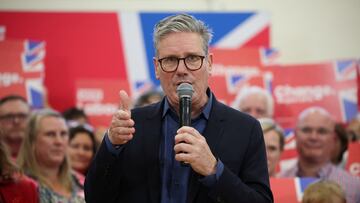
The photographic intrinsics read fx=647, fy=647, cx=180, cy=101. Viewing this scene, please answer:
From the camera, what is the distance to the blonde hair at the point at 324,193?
3.44m

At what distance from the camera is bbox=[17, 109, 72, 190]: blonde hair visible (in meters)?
4.29

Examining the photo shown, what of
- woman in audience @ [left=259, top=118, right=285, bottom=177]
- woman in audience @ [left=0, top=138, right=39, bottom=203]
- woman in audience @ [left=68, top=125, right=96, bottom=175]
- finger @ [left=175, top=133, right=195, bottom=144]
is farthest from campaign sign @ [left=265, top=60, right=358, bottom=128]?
finger @ [left=175, top=133, right=195, bottom=144]

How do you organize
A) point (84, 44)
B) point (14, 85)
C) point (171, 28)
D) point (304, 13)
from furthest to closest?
point (304, 13)
point (84, 44)
point (14, 85)
point (171, 28)

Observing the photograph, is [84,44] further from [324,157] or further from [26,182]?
[26,182]

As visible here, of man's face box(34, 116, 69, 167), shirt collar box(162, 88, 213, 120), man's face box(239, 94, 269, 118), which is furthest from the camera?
man's face box(239, 94, 269, 118)

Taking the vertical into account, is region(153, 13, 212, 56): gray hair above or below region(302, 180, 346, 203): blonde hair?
above

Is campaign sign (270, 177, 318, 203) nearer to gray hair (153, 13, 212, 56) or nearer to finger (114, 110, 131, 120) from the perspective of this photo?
gray hair (153, 13, 212, 56)

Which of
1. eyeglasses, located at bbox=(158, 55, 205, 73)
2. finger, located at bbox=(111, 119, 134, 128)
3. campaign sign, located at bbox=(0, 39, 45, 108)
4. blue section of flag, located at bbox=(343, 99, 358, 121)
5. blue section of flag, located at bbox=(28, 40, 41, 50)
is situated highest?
blue section of flag, located at bbox=(28, 40, 41, 50)

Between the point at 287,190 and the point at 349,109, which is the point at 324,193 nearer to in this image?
the point at 287,190

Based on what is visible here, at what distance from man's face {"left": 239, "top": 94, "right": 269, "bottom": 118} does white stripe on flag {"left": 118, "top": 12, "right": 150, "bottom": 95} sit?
104 inches

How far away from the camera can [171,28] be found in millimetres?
2432

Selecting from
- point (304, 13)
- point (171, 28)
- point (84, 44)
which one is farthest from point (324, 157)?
point (304, 13)

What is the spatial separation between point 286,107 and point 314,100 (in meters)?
0.29

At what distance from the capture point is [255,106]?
571 centimetres
